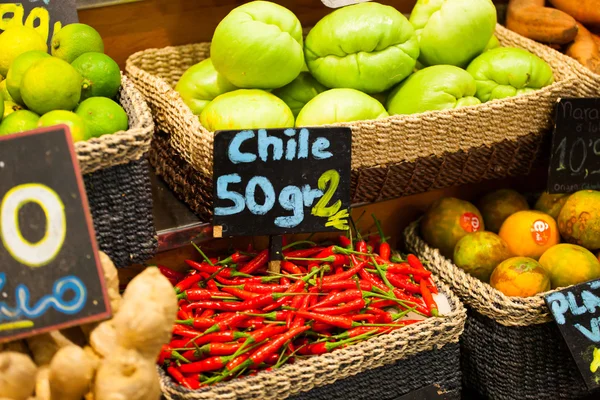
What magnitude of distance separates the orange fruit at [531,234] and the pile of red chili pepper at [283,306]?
0.90 ft

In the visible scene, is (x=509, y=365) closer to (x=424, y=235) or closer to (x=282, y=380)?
(x=424, y=235)

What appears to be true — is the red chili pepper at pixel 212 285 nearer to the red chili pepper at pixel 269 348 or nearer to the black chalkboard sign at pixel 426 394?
the red chili pepper at pixel 269 348

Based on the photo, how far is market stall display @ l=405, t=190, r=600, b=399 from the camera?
1549 mm

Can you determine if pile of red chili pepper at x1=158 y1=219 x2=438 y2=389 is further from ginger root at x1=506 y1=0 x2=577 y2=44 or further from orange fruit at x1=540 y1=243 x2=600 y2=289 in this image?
ginger root at x1=506 y1=0 x2=577 y2=44

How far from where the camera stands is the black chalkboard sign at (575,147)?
5.42ft

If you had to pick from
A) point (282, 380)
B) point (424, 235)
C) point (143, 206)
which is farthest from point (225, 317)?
point (424, 235)

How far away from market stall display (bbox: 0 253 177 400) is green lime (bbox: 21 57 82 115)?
1.44 ft

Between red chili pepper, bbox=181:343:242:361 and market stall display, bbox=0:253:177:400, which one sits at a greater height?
market stall display, bbox=0:253:177:400

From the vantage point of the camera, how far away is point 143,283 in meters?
0.90

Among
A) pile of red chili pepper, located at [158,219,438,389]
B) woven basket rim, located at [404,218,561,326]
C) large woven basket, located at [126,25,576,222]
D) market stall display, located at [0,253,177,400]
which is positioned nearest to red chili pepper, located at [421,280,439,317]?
pile of red chili pepper, located at [158,219,438,389]

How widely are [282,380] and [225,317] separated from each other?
0.62 feet

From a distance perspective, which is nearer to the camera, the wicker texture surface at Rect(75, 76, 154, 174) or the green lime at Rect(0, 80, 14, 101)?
the wicker texture surface at Rect(75, 76, 154, 174)

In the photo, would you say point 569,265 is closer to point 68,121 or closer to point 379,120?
point 379,120

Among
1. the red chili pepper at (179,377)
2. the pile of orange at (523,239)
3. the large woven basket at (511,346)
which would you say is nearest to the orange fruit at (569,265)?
the pile of orange at (523,239)
